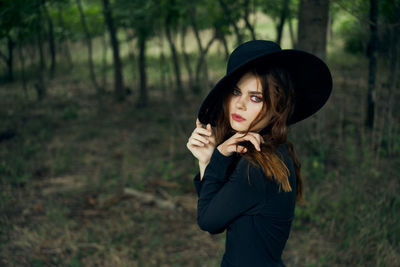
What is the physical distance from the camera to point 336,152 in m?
5.35

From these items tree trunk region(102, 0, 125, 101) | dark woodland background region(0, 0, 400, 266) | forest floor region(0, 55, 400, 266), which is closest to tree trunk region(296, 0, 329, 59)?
dark woodland background region(0, 0, 400, 266)

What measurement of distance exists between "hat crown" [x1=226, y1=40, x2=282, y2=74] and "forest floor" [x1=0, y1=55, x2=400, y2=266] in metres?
2.54

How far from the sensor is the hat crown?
4.66ft

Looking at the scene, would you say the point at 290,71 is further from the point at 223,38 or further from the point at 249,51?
the point at 223,38

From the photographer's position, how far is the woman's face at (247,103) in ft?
4.97

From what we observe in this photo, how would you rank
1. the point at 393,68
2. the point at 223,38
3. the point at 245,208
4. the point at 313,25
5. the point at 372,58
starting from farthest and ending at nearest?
the point at 223,38 → the point at 372,58 → the point at 393,68 → the point at 313,25 → the point at 245,208

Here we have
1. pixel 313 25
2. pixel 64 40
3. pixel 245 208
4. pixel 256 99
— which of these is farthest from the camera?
pixel 64 40

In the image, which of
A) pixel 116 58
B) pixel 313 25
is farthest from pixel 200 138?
pixel 116 58

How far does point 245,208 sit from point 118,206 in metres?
3.63

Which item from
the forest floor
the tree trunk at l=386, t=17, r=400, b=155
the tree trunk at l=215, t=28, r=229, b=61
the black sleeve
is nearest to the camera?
the black sleeve

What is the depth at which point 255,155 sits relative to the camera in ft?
4.73

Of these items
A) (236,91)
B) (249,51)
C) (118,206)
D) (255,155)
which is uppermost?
(249,51)

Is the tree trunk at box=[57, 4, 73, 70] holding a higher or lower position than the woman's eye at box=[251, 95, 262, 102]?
higher

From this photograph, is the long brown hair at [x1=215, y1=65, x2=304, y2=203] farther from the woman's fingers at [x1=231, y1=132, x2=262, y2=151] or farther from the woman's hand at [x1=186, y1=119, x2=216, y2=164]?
the woman's hand at [x1=186, y1=119, x2=216, y2=164]
